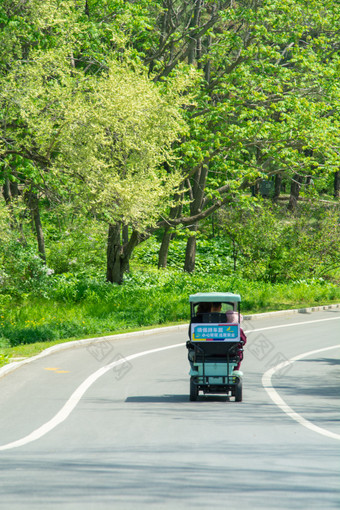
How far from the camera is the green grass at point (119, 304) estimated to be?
19.8 metres

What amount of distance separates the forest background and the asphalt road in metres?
4.50

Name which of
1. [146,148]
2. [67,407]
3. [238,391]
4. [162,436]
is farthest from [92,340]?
[162,436]

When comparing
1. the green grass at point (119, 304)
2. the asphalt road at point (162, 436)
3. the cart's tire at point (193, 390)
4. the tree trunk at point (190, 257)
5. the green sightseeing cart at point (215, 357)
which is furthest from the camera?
the tree trunk at point (190, 257)

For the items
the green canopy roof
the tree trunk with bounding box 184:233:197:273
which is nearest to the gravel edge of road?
the green canopy roof

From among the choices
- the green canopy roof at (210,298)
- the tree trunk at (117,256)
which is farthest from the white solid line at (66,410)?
the tree trunk at (117,256)

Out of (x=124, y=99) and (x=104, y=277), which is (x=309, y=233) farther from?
(x=124, y=99)

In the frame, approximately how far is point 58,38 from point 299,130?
10005mm

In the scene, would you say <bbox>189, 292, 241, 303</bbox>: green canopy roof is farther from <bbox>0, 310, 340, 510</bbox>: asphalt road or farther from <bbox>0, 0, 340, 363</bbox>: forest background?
<bbox>0, 0, 340, 363</bbox>: forest background

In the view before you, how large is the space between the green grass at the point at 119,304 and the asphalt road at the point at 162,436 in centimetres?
319

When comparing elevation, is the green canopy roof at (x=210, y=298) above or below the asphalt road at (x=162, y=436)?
above

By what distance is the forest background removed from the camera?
21234 millimetres

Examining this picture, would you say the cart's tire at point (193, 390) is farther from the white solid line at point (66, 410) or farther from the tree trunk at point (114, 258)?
the tree trunk at point (114, 258)

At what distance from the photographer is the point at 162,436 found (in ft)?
26.8

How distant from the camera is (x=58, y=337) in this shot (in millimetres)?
19984
